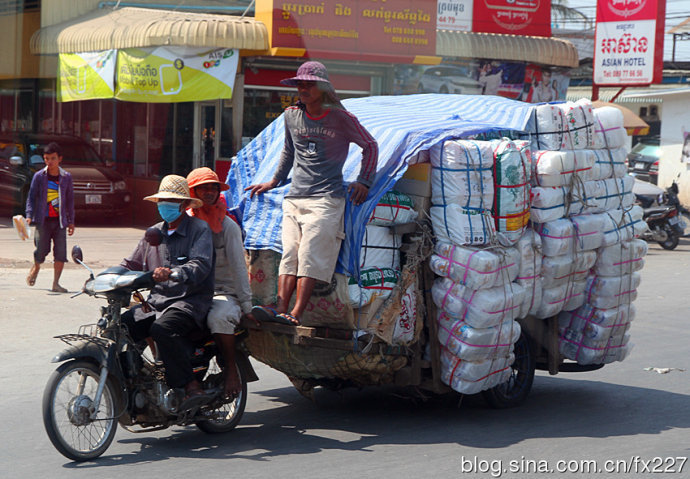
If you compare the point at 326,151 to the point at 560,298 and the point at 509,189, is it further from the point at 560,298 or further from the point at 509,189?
the point at 560,298

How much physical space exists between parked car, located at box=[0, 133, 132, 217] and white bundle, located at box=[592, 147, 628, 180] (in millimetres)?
12659

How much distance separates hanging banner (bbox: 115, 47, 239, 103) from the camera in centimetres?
1591

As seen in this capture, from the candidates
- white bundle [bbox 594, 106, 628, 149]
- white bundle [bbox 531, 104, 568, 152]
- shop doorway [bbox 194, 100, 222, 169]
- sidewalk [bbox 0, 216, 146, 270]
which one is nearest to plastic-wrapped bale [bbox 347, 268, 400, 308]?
white bundle [bbox 531, 104, 568, 152]

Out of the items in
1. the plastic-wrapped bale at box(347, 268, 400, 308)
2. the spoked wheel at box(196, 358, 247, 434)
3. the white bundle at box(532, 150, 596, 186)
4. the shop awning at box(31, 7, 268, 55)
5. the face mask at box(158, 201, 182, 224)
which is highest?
the shop awning at box(31, 7, 268, 55)

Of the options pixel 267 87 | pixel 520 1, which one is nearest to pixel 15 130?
pixel 267 87

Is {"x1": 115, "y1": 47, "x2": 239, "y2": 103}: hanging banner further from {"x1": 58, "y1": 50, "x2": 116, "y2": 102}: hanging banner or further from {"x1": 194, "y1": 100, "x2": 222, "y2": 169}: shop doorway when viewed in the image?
{"x1": 194, "y1": 100, "x2": 222, "y2": 169}: shop doorway

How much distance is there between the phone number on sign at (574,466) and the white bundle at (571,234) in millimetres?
1627

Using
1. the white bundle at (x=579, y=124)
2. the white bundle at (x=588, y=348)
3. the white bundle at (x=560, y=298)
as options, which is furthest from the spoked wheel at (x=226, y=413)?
the white bundle at (x=579, y=124)

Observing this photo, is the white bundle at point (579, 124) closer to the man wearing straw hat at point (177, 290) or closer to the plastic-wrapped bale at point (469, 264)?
the plastic-wrapped bale at point (469, 264)

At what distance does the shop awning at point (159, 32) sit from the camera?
15.8 meters

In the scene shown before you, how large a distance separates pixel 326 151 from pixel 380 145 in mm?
374

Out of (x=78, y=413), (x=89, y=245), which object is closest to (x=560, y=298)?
(x=78, y=413)

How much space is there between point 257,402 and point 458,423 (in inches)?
59.1

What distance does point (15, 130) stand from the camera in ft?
72.7
